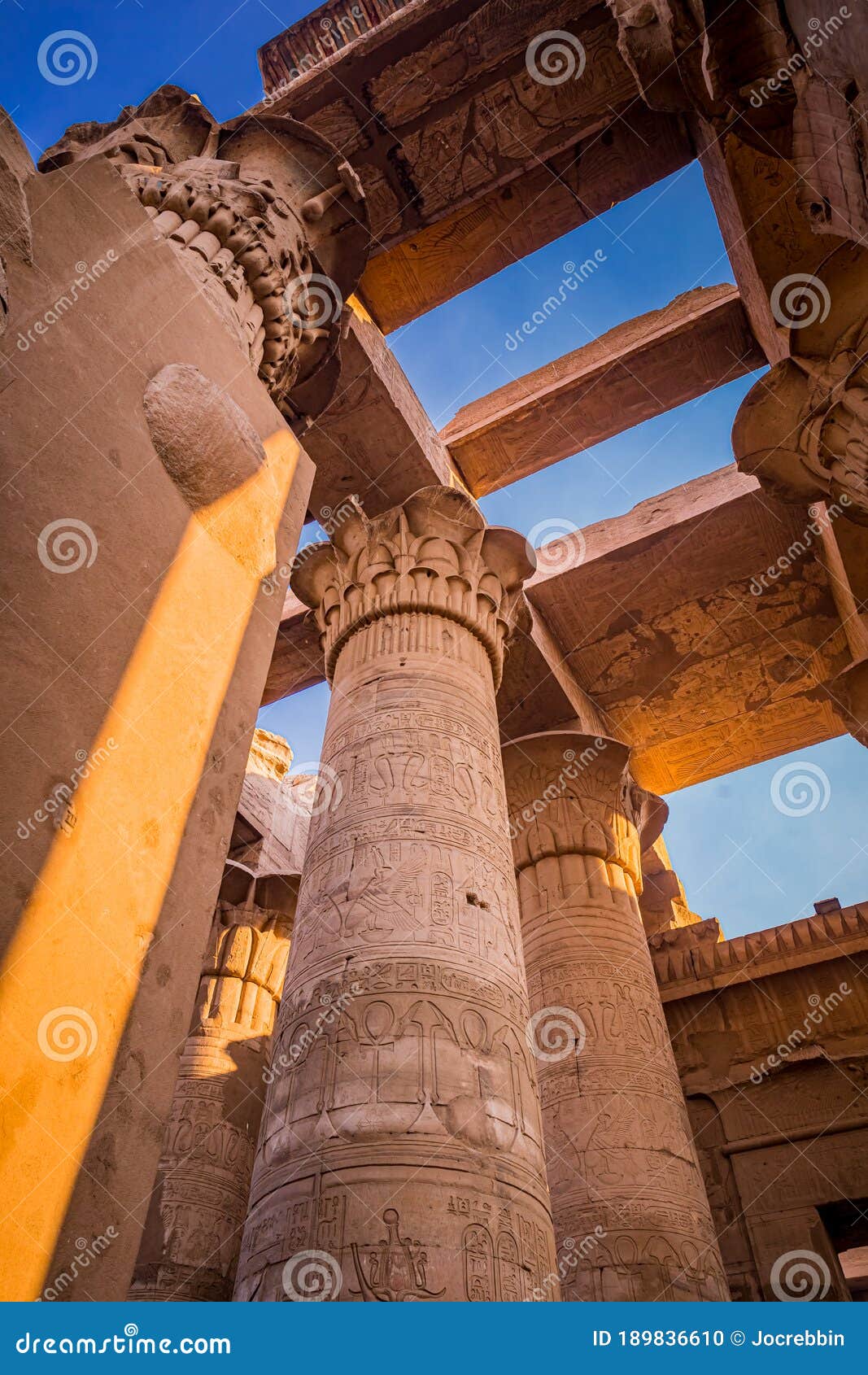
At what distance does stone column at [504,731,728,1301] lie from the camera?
5.04 metres

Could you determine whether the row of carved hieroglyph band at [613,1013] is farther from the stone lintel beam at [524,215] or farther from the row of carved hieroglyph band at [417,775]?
the stone lintel beam at [524,215]

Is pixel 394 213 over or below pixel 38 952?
over

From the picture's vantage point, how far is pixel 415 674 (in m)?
5.10

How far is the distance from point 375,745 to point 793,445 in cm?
288

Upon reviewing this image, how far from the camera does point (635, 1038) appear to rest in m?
5.99

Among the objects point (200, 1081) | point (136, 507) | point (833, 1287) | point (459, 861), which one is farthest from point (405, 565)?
point (833, 1287)

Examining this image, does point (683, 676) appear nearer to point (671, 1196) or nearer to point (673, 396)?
point (673, 396)

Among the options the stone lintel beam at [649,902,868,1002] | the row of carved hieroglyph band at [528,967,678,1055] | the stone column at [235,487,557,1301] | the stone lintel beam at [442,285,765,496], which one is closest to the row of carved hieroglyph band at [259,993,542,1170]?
the stone column at [235,487,557,1301]

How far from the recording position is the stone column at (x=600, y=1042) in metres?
5.04

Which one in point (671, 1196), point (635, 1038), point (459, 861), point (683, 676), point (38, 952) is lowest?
point (38, 952)

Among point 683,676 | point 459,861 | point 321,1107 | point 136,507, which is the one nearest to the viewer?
point 136,507

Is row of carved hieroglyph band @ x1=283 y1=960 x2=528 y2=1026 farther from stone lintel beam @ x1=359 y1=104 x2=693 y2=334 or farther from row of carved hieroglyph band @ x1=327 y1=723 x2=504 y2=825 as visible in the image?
stone lintel beam @ x1=359 y1=104 x2=693 y2=334

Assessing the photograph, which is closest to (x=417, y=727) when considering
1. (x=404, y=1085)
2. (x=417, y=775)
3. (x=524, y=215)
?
(x=417, y=775)

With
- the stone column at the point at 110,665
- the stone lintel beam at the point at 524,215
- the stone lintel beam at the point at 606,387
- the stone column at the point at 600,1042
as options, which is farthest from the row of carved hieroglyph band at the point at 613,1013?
the stone lintel beam at the point at 524,215
